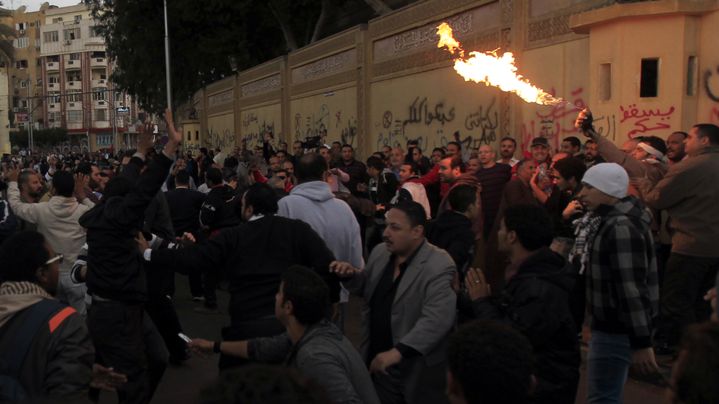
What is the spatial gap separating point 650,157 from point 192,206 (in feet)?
17.6

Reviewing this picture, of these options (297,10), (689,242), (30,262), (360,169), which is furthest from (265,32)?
(30,262)

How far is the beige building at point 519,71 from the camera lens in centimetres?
1088

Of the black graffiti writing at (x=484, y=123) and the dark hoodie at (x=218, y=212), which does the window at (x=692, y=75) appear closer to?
the black graffiti writing at (x=484, y=123)

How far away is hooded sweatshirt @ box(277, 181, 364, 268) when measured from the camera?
5.48 m

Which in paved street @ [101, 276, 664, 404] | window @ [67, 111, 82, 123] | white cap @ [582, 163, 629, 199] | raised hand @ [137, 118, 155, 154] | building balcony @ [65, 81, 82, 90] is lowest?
paved street @ [101, 276, 664, 404]

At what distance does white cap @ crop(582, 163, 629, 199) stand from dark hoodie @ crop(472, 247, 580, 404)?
89 centimetres

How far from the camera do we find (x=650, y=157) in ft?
25.7

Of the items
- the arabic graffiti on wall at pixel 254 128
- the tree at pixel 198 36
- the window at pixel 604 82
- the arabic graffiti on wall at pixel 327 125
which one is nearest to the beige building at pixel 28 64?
the tree at pixel 198 36

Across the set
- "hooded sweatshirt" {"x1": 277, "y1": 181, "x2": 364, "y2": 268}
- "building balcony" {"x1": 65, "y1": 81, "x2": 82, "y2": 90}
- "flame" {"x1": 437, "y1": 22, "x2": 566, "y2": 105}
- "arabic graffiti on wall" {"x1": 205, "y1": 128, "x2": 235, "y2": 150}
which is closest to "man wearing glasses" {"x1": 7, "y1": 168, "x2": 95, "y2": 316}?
"hooded sweatshirt" {"x1": 277, "y1": 181, "x2": 364, "y2": 268}

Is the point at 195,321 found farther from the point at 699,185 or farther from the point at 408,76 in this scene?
the point at 408,76

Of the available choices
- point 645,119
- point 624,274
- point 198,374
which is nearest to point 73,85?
point 645,119

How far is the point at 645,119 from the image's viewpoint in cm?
1106

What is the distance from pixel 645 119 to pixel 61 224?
767cm

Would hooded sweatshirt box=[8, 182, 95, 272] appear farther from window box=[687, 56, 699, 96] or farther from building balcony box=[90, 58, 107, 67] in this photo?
building balcony box=[90, 58, 107, 67]
